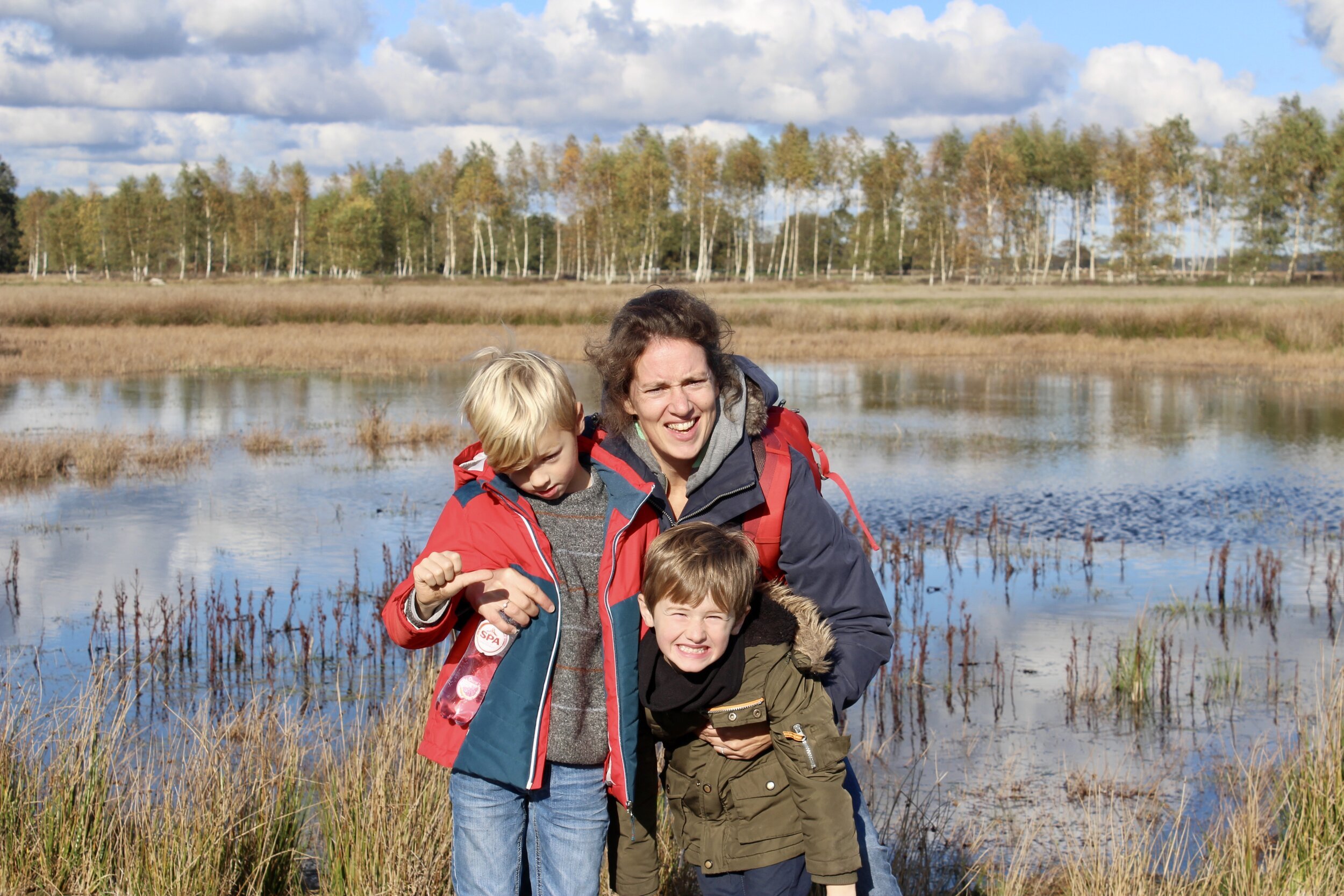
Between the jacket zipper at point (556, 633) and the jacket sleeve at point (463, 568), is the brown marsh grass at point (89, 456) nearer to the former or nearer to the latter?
the jacket sleeve at point (463, 568)

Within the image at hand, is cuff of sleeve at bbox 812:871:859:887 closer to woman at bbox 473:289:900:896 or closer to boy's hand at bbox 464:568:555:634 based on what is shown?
woman at bbox 473:289:900:896

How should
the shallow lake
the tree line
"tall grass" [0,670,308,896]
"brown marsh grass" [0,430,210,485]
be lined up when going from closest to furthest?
"tall grass" [0,670,308,896]
the shallow lake
"brown marsh grass" [0,430,210,485]
the tree line

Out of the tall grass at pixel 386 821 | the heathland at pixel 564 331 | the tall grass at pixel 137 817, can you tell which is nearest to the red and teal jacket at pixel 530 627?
the tall grass at pixel 386 821

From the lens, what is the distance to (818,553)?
266cm

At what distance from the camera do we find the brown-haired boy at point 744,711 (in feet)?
8.10

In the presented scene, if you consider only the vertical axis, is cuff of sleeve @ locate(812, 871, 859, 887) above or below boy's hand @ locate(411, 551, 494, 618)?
below

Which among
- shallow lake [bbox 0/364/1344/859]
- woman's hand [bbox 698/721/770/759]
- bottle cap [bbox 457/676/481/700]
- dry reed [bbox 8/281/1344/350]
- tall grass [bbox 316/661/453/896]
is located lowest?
shallow lake [bbox 0/364/1344/859]

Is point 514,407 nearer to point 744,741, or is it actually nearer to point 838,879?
point 744,741

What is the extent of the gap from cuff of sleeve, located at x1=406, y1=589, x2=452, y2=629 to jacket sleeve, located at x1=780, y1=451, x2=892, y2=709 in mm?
801

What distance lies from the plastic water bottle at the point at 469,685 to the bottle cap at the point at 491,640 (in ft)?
0.06

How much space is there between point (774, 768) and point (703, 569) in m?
0.53

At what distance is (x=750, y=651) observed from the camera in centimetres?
254

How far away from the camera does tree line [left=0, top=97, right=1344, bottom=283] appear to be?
59688mm

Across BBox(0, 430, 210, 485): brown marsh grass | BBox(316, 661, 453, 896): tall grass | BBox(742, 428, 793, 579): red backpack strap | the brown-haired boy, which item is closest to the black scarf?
the brown-haired boy
